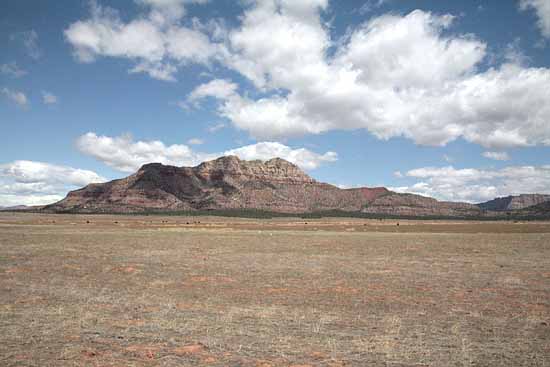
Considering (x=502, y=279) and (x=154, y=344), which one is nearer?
(x=154, y=344)

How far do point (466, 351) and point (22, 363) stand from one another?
8547 mm

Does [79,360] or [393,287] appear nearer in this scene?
[79,360]

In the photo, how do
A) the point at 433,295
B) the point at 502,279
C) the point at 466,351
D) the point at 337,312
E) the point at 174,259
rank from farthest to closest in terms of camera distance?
the point at 174,259 → the point at 502,279 → the point at 433,295 → the point at 337,312 → the point at 466,351

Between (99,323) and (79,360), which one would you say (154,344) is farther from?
(99,323)

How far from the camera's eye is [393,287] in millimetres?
16266

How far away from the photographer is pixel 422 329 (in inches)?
405

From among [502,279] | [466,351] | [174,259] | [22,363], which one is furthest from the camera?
[174,259]

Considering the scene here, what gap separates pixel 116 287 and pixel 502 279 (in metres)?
16.2

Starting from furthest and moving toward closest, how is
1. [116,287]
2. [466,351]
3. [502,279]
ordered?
[502,279], [116,287], [466,351]

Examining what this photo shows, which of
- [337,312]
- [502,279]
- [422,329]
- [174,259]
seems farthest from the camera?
[174,259]

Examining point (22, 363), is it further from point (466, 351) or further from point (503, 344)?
point (503, 344)

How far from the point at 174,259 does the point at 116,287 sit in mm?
9270

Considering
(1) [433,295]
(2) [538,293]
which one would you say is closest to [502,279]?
(2) [538,293]

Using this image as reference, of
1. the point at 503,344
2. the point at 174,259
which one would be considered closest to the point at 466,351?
the point at 503,344
